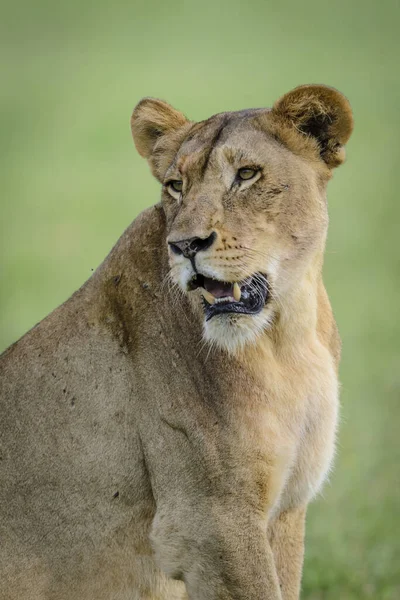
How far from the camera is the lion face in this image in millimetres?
4391

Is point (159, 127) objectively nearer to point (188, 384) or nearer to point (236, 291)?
point (236, 291)

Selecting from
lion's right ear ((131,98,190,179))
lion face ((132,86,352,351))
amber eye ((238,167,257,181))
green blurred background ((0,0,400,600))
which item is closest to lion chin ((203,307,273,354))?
lion face ((132,86,352,351))

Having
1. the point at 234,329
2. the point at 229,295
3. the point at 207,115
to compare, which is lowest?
the point at 207,115

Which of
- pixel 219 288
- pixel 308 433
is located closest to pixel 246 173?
pixel 219 288

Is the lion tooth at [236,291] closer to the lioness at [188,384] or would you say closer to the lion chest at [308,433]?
the lioness at [188,384]

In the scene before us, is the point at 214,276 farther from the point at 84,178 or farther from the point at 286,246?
the point at 84,178

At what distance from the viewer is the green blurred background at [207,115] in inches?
358

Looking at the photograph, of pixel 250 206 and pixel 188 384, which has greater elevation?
pixel 250 206

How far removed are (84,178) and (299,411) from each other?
19.7 metres

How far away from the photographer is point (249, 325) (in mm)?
4531

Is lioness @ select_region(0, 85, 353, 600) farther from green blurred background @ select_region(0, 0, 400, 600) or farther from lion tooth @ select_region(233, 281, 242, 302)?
green blurred background @ select_region(0, 0, 400, 600)

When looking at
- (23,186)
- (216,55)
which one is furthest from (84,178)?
(216,55)

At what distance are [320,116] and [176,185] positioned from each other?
586 mm

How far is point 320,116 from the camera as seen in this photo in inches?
186
